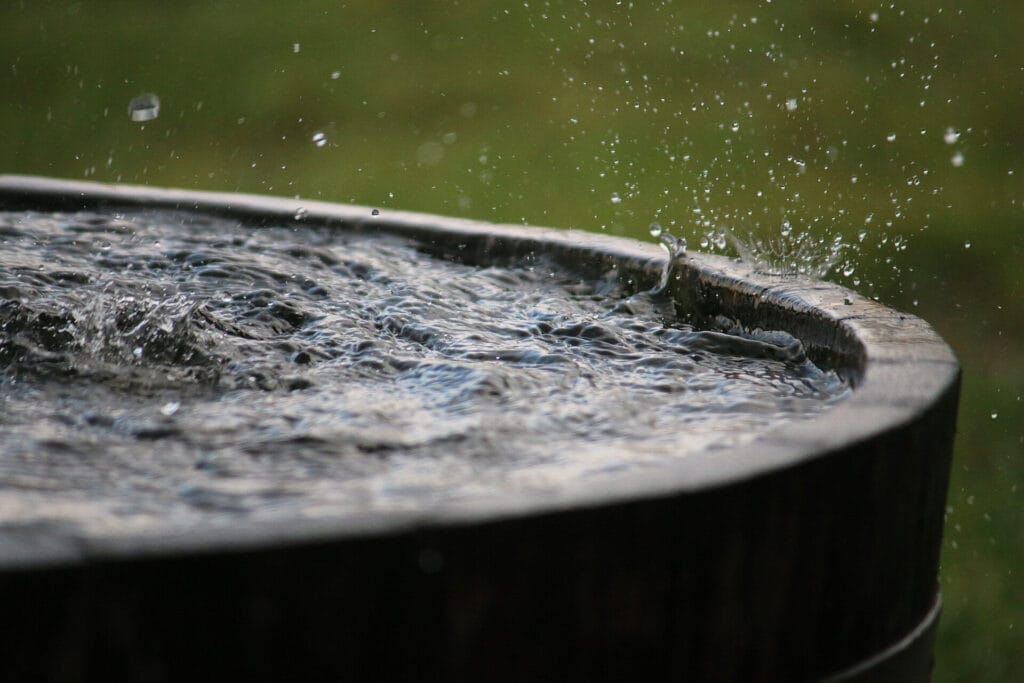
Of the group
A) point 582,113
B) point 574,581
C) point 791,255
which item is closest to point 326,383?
point 574,581

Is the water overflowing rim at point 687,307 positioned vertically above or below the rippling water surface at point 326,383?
above

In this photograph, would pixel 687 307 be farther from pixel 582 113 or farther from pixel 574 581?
pixel 582 113

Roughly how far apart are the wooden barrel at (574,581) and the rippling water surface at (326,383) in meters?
0.08

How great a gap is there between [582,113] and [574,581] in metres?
10.6

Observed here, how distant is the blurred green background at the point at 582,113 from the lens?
10.1 metres

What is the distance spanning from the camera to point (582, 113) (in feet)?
37.6

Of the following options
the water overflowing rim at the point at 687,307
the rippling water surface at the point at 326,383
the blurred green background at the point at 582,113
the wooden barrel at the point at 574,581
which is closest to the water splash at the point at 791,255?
the water overflowing rim at the point at 687,307

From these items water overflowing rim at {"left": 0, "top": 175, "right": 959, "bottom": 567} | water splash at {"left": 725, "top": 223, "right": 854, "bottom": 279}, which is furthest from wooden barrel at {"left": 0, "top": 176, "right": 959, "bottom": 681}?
water splash at {"left": 725, "top": 223, "right": 854, "bottom": 279}

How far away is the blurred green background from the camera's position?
1006cm

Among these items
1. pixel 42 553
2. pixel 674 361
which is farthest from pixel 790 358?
pixel 42 553

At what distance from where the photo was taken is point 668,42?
37.4ft

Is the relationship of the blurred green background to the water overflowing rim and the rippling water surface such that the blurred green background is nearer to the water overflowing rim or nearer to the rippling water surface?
the water overflowing rim

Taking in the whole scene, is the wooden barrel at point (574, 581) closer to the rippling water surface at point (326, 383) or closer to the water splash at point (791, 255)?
the rippling water surface at point (326, 383)

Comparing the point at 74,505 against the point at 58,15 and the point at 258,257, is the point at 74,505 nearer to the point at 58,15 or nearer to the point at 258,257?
the point at 258,257
